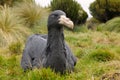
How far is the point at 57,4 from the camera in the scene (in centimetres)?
1477

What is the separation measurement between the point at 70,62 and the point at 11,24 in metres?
5.05

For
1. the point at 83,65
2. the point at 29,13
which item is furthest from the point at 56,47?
the point at 29,13

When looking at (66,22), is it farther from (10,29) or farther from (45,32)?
(45,32)

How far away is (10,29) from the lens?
10.9 metres

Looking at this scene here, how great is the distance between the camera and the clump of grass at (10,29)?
10.3 meters

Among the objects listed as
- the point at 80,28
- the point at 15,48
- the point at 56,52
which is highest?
the point at 56,52

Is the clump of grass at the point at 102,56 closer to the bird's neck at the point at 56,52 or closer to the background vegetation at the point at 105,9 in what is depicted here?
the bird's neck at the point at 56,52

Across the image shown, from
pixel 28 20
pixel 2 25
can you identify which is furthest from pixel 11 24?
pixel 28 20

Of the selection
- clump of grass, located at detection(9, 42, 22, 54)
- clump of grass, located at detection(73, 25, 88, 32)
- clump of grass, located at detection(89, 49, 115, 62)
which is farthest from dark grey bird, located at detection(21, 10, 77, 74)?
clump of grass, located at detection(73, 25, 88, 32)

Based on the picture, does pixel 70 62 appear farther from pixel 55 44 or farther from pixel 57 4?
pixel 57 4

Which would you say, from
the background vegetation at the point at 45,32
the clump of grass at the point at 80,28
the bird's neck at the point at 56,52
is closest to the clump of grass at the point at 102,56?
the background vegetation at the point at 45,32

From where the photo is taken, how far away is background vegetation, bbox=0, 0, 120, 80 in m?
6.05

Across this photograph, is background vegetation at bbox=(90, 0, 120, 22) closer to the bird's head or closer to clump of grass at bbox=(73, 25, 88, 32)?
clump of grass at bbox=(73, 25, 88, 32)

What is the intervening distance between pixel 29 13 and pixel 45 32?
1.02 metres
